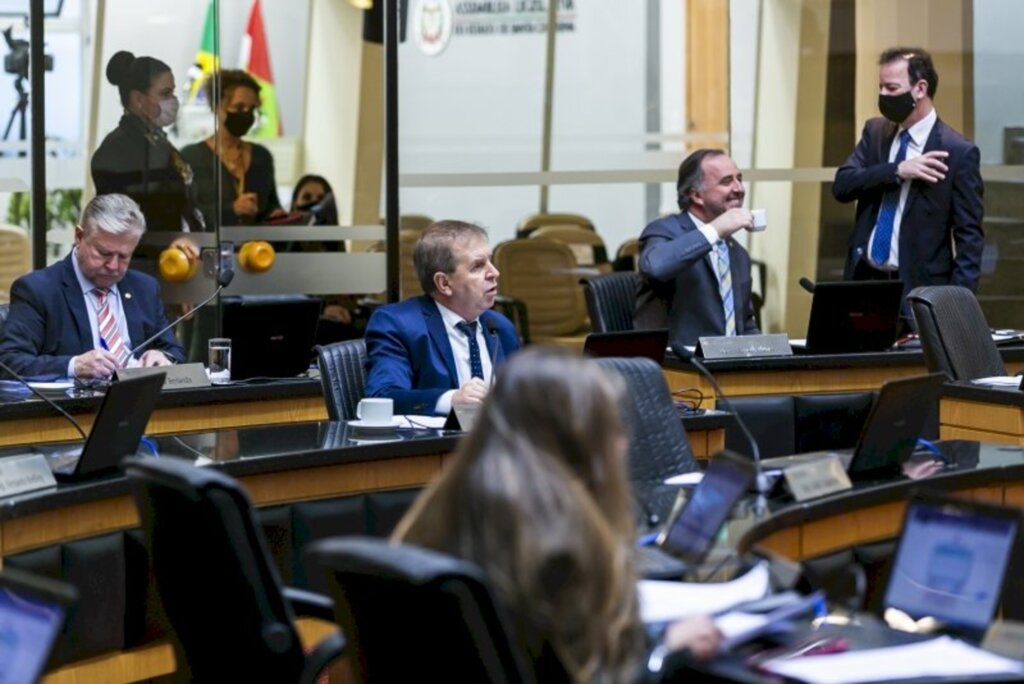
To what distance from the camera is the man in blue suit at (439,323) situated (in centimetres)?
522

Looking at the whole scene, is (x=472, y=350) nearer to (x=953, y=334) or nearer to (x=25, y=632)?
(x=953, y=334)

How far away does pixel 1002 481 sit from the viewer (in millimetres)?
4367

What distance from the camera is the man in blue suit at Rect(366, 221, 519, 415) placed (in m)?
5.22

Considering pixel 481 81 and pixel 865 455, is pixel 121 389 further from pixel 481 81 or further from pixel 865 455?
pixel 481 81

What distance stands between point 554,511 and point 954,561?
0.88 metres

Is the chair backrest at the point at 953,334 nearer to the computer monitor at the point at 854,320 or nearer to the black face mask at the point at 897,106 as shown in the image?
the computer monitor at the point at 854,320

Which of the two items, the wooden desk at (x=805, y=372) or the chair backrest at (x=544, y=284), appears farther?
the chair backrest at (x=544, y=284)

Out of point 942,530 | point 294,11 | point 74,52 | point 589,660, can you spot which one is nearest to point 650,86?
point 294,11

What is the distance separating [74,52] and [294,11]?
1.20 m

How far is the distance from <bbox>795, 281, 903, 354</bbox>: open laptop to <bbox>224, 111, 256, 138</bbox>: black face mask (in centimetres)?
364

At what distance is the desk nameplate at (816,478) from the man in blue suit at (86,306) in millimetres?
2625

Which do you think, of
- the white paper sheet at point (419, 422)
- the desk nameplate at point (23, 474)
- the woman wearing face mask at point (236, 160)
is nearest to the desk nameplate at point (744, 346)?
the white paper sheet at point (419, 422)

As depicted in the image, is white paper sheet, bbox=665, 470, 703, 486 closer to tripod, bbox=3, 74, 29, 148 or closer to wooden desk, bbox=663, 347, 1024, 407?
wooden desk, bbox=663, 347, 1024, 407

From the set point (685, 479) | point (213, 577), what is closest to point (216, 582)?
point (213, 577)
